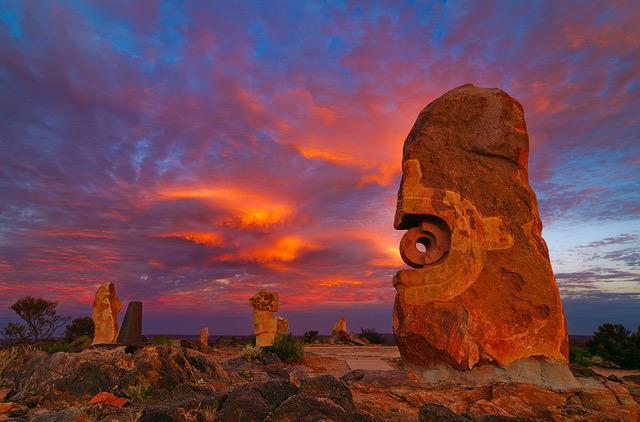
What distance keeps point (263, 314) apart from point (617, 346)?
37.1 ft

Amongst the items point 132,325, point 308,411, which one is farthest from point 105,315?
point 308,411

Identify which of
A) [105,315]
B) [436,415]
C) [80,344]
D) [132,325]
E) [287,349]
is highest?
[105,315]

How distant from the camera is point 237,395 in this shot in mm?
5270

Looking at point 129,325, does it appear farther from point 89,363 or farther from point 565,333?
point 565,333

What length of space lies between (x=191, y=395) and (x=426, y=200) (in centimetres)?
464

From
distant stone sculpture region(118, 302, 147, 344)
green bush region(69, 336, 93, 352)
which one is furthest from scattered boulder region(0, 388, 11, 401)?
green bush region(69, 336, 93, 352)

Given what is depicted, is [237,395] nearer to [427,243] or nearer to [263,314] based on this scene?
[427,243]

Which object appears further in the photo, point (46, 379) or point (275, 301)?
point (275, 301)

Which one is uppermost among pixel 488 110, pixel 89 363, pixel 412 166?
pixel 488 110

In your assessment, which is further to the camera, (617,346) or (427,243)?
(617,346)

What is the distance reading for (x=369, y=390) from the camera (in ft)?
23.4

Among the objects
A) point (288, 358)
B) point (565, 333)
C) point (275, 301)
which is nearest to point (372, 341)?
point (275, 301)

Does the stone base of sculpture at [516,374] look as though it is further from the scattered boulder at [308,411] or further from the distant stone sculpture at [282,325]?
the distant stone sculpture at [282,325]

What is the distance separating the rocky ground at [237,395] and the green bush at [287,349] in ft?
15.5
